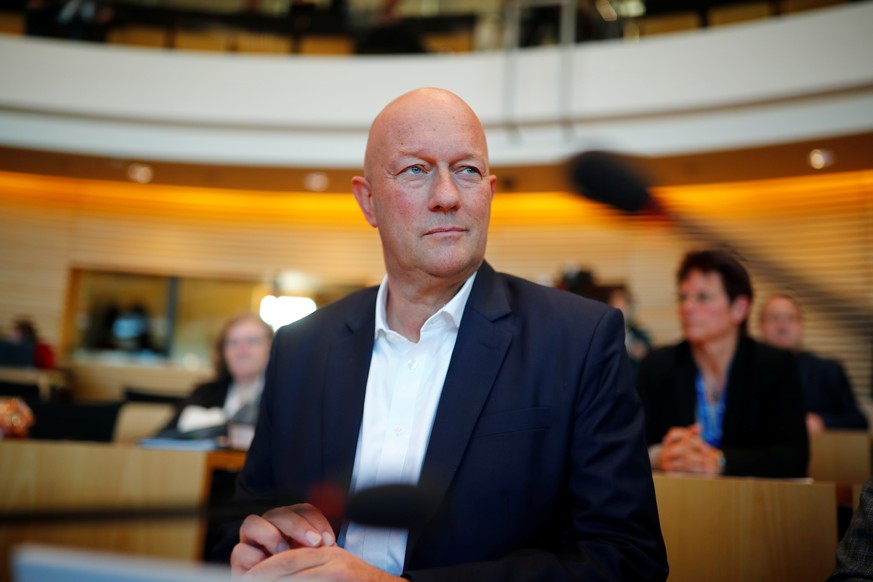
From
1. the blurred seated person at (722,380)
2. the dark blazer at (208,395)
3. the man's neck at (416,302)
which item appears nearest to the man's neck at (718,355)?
the blurred seated person at (722,380)

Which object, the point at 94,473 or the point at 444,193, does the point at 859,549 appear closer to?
the point at 444,193

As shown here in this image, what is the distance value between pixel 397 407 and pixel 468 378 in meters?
0.16

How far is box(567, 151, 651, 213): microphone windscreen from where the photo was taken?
1065mm

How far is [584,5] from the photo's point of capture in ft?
25.1

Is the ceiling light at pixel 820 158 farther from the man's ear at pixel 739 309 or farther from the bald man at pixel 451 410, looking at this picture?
the bald man at pixel 451 410

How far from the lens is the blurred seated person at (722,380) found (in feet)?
8.41

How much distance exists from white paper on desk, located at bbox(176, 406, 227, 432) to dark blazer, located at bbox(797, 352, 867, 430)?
3.08m

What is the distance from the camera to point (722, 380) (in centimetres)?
272

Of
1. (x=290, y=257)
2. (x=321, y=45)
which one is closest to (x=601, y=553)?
(x=321, y=45)

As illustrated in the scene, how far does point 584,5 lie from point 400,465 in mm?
7028

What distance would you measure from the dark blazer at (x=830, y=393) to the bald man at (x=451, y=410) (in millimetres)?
3181

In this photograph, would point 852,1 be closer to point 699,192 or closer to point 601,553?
Result: point 699,192

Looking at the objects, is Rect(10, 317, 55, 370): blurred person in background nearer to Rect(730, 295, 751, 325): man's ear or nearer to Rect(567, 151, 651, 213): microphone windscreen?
Rect(730, 295, 751, 325): man's ear

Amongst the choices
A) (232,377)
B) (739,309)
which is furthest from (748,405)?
(232,377)
